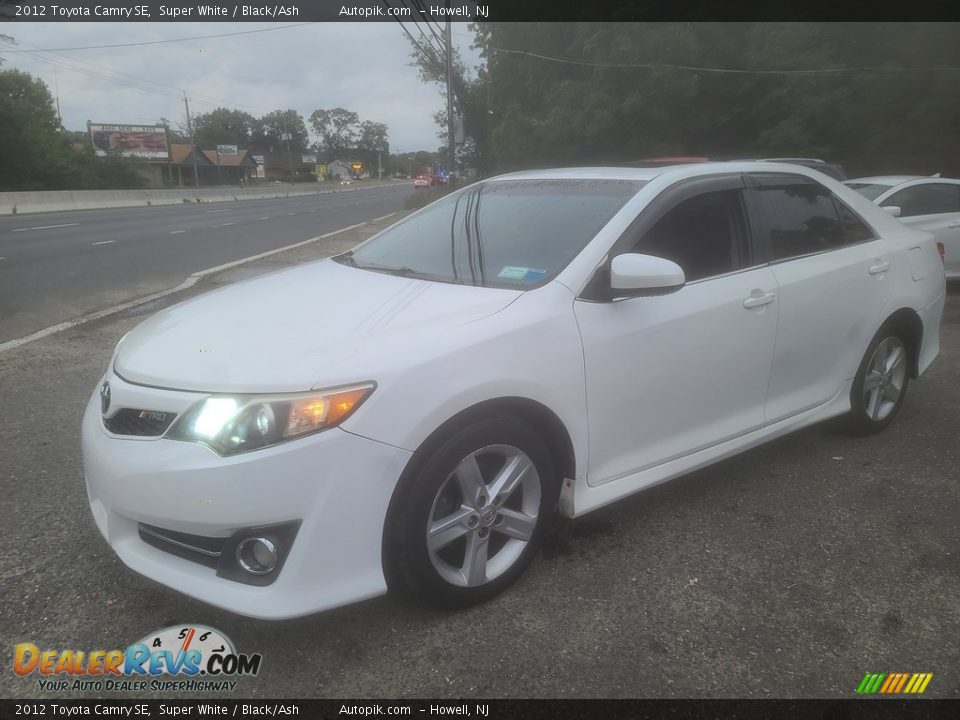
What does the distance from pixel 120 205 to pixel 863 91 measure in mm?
30238

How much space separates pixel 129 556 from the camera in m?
2.44

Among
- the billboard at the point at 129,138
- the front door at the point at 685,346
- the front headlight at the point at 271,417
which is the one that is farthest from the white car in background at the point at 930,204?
the billboard at the point at 129,138

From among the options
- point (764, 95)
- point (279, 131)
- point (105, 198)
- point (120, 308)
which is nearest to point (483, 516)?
point (120, 308)

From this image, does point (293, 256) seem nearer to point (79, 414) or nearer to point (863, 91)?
point (79, 414)

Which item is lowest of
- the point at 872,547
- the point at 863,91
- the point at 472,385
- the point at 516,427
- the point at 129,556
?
the point at 872,547

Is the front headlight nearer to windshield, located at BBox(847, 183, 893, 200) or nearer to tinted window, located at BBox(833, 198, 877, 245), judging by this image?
tinted window, located at BBox(833, 198, 877, 245)

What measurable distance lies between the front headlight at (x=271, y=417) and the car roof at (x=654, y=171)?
187cm

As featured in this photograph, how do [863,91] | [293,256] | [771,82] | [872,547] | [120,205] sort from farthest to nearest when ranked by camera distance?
[120,205]
[771,82]
[863,91]
[293,256]
[872,547]

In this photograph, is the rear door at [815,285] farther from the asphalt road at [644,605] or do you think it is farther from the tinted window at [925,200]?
the tinted window at [925,200]

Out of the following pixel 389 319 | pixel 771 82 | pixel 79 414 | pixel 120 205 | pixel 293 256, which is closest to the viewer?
pixel 389 319

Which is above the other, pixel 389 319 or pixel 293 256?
pixel 389 319

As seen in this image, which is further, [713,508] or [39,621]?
[713,508]

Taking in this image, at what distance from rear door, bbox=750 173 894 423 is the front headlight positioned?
2260 mm

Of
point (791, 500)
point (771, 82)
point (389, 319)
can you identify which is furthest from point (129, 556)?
point (771, 82)
